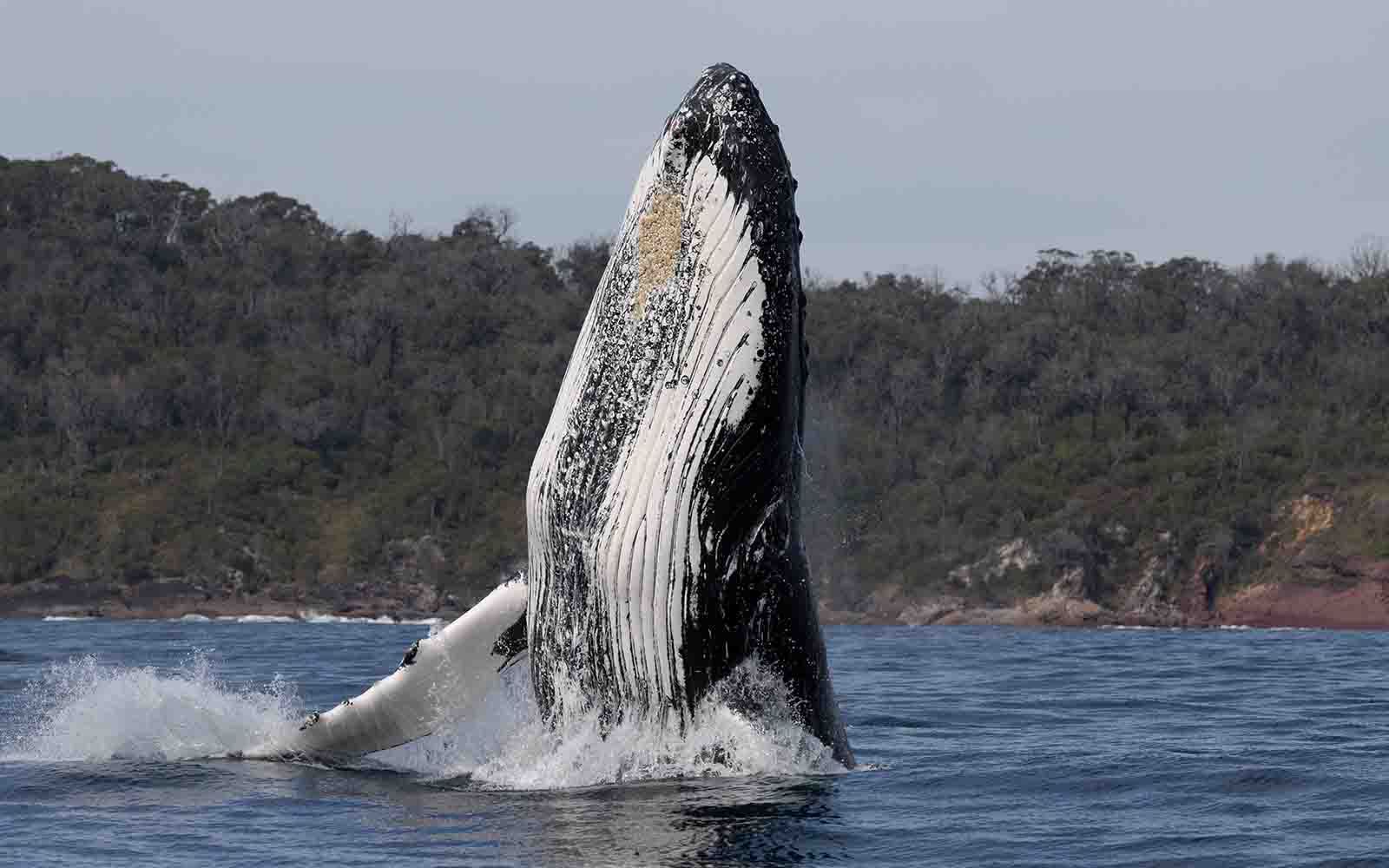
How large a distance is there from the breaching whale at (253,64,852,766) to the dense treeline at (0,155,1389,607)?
56.4 metres

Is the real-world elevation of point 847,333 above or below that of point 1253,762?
above

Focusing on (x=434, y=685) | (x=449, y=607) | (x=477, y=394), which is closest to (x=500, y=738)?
(x=434, y=685)

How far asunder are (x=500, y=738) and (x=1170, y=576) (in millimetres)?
63184

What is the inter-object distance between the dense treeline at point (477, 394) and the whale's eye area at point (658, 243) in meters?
56.6

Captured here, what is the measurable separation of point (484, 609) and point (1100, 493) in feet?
225

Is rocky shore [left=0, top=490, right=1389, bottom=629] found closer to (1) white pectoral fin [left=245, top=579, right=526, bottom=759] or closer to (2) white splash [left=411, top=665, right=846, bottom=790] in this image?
(1) white pectoral fin [left=245, top=579, right=526, bottom=759]

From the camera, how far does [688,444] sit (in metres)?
6.38

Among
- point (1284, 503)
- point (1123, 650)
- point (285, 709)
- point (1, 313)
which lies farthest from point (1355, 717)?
point (1, 313)

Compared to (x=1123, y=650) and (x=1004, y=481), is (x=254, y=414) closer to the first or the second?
(x=1004, y=481)

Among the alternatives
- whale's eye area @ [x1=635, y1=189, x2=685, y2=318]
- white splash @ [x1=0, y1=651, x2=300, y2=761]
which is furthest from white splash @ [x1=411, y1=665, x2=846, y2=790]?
white splash @ [x1=0, y1=651, x2=300, y2=761]

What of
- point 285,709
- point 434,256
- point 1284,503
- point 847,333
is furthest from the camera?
point 434,256

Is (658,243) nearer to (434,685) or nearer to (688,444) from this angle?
(688,444)

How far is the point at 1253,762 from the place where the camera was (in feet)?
27.6

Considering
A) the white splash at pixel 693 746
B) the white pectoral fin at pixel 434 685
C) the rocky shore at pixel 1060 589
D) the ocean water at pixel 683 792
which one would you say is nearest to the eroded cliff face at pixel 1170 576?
the rocky shore at pixel 1060 589
